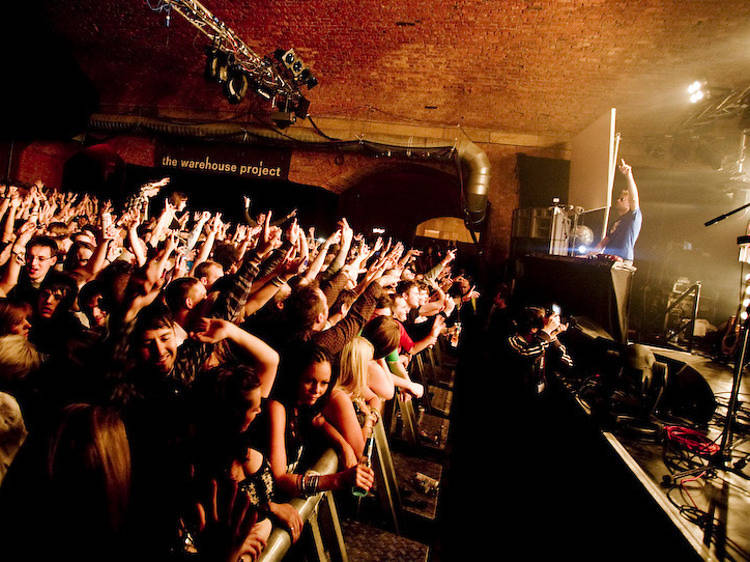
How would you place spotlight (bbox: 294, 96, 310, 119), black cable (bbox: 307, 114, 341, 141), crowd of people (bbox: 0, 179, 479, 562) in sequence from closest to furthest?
crowd of people (bbox: 0, 179, 479, 562)
spotlight (bbox: 294, 96, 310, 119)
black cable (bbox: 307, 114, 341, 141)

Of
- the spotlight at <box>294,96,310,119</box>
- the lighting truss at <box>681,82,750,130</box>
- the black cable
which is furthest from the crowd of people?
the lighting truss at <box>681,82,750,130</box>

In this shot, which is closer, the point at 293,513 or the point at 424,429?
the point at 293,513

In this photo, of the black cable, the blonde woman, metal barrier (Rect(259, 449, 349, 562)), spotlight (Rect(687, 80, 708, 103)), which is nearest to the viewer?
metal barrier (Rect(259, 449, 349, 562))

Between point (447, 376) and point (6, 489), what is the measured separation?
5.95 meters

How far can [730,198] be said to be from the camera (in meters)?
8.80

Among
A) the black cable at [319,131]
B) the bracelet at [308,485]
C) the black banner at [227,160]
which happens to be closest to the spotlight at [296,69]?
the black cable at [319,131]

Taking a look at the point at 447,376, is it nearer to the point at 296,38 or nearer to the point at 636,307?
the point at 636,307

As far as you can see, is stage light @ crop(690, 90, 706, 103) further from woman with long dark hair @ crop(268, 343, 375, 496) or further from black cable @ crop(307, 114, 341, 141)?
woman with long dark hair @ crop(268, 343, 375, 496)

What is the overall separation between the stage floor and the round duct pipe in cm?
654

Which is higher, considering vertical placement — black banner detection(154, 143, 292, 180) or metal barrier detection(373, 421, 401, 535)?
black banner detection(154, 143, 292, 180)

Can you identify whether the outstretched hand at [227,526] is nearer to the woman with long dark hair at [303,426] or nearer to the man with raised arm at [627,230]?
the woman with long dark hair at [303,426]

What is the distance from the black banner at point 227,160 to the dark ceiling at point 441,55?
1061mm

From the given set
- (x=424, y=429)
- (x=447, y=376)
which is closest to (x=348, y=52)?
(x=447, y=376)

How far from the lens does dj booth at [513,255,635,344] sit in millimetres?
4582
